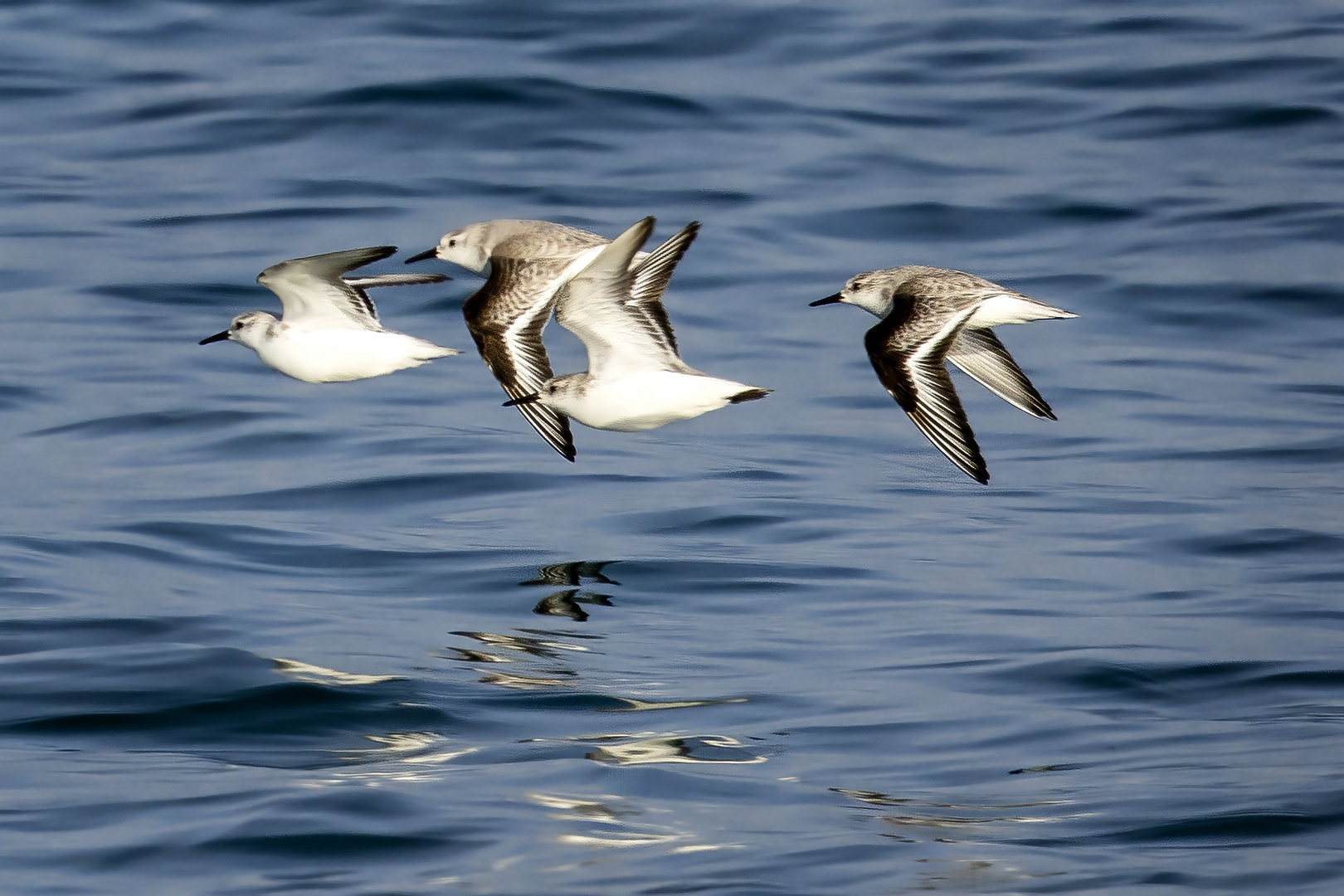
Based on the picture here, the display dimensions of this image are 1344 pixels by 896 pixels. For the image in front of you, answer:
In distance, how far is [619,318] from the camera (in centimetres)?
1211

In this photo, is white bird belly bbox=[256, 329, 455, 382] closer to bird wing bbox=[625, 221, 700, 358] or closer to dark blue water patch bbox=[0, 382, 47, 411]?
bird wing bbox=[625, 221, 700, 358]

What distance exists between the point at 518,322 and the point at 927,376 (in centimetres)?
265

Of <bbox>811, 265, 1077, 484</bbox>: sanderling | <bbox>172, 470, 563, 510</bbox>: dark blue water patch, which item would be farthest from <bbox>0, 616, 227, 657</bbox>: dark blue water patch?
<bbox>811, 265, 1077, 484</bbox>: sanderling

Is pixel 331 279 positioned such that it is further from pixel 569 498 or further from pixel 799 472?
pixel 799 472

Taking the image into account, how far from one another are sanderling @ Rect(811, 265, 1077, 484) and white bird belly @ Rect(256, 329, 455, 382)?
281cm

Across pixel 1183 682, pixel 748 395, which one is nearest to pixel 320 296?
pixel 748 395

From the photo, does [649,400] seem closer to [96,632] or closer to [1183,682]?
[1183,682]

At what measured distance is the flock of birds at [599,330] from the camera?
12.0 m

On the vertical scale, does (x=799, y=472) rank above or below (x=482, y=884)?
above

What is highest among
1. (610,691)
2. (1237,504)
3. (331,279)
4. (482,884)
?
(331,279)

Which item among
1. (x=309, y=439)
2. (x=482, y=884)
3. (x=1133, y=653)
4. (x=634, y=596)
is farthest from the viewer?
(x=309, y=439)

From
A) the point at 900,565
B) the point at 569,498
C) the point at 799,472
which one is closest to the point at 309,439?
the point at 569,498

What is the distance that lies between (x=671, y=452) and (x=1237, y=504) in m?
5.17

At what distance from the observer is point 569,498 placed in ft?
60.8
